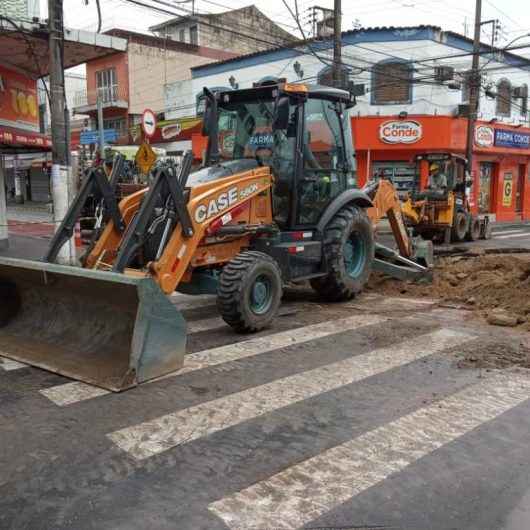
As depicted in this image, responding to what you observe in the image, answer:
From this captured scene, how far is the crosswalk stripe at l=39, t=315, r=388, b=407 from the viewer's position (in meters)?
4.96

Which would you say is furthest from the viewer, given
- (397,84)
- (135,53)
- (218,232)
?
(135,53)

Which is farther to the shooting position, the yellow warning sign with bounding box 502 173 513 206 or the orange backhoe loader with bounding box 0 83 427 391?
the yellow warning sign with bounding box 502 173 513 206

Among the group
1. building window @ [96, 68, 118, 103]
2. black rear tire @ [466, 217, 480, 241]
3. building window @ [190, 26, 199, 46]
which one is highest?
building window @ [190, 26, 199, 46]

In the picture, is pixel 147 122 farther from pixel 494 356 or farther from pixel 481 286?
pixel 494 356

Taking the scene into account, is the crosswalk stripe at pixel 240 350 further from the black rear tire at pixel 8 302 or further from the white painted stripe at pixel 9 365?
the black rear tire at pixel 8 302

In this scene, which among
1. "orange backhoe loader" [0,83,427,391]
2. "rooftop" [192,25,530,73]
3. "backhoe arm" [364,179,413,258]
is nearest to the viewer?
"orange backhoe loader" [0,83,427,391]

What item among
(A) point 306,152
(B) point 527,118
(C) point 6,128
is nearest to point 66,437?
(A) point 306,152

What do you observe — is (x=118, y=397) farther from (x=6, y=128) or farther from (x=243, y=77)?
(x=243, y=77)

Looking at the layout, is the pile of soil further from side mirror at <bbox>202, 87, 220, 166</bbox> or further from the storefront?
the storefront

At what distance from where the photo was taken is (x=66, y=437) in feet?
13.6

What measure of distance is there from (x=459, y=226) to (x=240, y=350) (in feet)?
44.7

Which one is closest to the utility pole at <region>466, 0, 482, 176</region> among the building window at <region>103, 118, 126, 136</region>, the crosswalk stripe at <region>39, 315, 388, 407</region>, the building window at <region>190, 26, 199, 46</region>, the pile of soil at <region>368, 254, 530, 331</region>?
the pile of soil at <region>368, 254, 530, 331</region>

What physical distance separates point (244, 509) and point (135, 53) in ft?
126

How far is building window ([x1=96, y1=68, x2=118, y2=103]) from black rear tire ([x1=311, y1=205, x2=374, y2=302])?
33266mm
